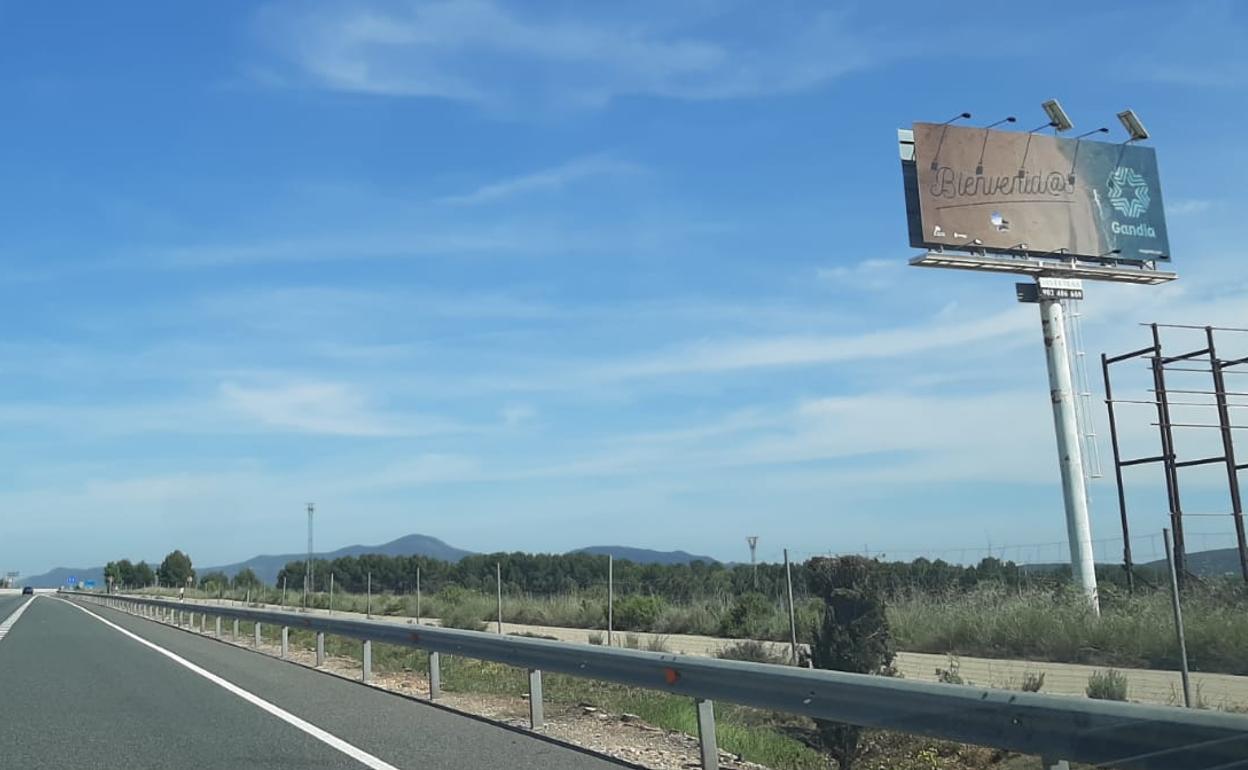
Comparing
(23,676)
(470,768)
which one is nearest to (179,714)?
(470,768)

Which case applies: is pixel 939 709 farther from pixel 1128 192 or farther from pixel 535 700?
pixel 1128 192

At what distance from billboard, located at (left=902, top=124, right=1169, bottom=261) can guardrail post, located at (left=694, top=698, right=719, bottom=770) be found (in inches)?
859

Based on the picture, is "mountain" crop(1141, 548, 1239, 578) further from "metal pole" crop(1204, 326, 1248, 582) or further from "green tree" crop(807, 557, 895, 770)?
"green tree" crop(807, 557, 895, 770)

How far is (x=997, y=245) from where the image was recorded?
95.8 feet

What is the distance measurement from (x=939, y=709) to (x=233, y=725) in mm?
7678

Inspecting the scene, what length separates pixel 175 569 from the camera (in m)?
168

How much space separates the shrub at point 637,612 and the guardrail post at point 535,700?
22482 millimetres

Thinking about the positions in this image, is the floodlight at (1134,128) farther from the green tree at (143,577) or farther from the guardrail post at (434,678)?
the green tree at (143,577)

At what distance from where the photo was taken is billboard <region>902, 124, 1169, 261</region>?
28969mm

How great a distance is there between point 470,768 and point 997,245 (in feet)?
78.9

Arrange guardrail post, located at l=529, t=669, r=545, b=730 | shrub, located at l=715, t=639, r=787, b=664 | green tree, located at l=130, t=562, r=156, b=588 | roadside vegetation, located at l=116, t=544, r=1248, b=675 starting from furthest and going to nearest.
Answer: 1. green tree, located at l=130, t=562, r=156, b=588
2. shrub, located at l=715, t=639, r=787, b=664
3. roadside vegetation, located at l=116, t=544, r=1248, b=675
4. guardrail post, located at l=529, t=669, r=545, b=730

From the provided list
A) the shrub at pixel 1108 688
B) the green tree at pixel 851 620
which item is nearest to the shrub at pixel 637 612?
the shrub at pixel 1108 688

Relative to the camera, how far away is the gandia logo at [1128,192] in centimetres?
3112

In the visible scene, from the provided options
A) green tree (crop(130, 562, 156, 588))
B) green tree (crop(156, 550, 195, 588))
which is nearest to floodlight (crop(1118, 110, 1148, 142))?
green tree (crop(156, 550, 195, 588))
